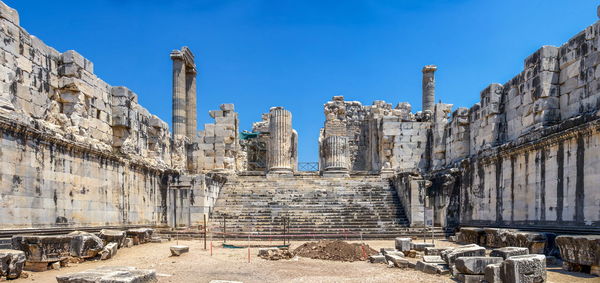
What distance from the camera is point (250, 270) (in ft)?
32.3

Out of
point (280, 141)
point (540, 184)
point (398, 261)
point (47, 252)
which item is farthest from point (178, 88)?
point (540, 184)

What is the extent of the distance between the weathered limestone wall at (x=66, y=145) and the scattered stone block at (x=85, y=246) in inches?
60.2

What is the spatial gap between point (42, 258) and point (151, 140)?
10.7 meters

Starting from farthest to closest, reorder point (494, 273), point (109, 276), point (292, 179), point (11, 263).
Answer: point (292, 179) < point (11, 263) < point (494, 273) < point (109, 276)

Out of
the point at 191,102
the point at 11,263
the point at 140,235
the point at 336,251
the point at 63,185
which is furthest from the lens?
the point at 191,102

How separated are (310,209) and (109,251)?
923 cm

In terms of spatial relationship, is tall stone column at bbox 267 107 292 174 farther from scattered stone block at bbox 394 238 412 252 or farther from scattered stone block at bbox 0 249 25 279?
scattered stone block at bbox 0 249 25 279

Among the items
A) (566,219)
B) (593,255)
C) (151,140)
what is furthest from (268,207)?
(593,255)

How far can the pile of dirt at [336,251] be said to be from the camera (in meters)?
11.5

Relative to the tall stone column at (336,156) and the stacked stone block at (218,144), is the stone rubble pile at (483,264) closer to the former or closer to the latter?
the tall stone column at (336,156)

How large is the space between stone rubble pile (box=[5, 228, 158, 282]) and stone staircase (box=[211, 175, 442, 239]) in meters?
5.29

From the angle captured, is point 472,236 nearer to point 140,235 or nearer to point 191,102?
point 140,235

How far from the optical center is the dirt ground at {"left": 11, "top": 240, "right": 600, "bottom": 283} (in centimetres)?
871

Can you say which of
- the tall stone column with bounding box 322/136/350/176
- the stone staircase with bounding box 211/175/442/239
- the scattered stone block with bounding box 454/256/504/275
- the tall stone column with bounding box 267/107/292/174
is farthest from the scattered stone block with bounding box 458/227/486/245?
the tall stone column with bounding box 267/107/292/174
